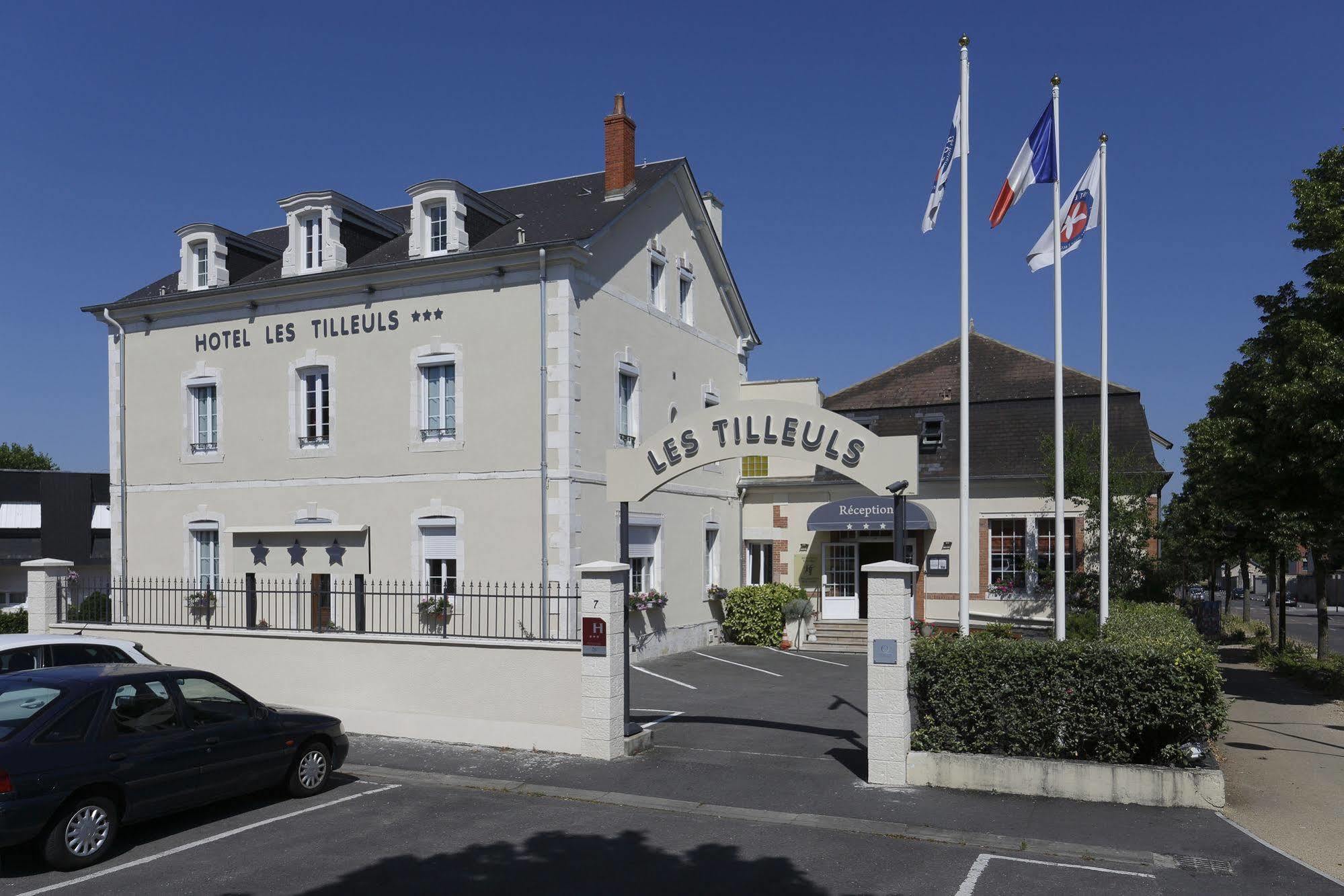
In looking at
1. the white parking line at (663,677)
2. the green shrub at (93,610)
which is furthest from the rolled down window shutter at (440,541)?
the green shrub at (93,610)

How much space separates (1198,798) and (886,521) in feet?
49.3

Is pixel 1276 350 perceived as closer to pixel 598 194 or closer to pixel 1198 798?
pixel 1198 798

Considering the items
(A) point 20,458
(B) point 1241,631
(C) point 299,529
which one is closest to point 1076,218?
(C) point 299,529

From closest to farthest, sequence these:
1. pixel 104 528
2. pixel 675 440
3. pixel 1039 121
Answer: pixel 675 440 < pixel 1039 121 < pixel 104 528

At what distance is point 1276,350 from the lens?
50.1 ft

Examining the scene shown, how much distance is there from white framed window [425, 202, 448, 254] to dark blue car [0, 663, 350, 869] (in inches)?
478

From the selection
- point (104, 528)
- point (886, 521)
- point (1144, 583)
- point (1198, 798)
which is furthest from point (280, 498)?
point (104, 528)

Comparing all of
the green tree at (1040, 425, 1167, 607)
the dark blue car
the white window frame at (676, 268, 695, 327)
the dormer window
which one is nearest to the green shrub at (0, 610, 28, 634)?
the dormer window

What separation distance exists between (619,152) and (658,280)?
9.40 feet

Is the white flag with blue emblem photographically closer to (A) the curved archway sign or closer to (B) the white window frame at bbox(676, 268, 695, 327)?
(A) the curved archway sign

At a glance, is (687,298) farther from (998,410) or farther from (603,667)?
(603,667)

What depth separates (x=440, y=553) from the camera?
19.2m

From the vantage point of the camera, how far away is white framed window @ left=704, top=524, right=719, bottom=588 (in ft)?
80.1

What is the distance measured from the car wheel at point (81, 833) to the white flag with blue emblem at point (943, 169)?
1116 centimetres
